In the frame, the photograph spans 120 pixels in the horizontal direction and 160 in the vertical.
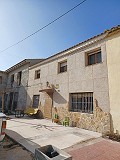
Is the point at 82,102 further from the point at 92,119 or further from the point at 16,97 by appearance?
the point at 16,97

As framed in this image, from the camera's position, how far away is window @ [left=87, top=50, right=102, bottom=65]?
8.59m

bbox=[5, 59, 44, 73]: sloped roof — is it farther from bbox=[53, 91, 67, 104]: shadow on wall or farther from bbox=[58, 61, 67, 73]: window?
bbox=[53, 91, 67, 104]: shadow on wall

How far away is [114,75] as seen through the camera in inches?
279

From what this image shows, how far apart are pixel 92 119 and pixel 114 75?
9.62 ft

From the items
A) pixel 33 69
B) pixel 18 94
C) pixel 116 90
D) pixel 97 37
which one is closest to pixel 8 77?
pixel 18 94

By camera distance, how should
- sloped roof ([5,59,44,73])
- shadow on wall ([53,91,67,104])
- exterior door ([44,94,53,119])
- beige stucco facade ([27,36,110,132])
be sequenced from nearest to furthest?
beige stucco facade ([27,36,110,132])
shadow on wall ([53,91,67,104])
exterior door ([44,94,53,119])
sloped roof ([5,59,44,73])

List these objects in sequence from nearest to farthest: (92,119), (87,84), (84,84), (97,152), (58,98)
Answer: (97,152), (92,119), (87,84), (84,84), (58,98)

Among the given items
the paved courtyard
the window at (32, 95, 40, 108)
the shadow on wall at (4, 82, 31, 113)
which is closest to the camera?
the paved courtyard

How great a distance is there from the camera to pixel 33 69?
→ 48.3 ft

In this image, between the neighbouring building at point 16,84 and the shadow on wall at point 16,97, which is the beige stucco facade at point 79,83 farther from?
the neighbouring building at point 16,84

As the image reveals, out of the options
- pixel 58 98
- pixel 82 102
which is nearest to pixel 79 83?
pixel 82 102

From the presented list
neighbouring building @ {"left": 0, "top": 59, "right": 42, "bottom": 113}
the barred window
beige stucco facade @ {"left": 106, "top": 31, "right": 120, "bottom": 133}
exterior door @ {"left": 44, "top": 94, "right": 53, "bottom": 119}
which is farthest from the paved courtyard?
neighbouring building @ {"left": 0, "top": 59, "right": 42, "bottom": 113}

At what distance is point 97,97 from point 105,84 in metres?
0.94

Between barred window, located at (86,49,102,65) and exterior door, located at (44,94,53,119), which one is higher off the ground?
barred window, located at (86,49,102,65)
